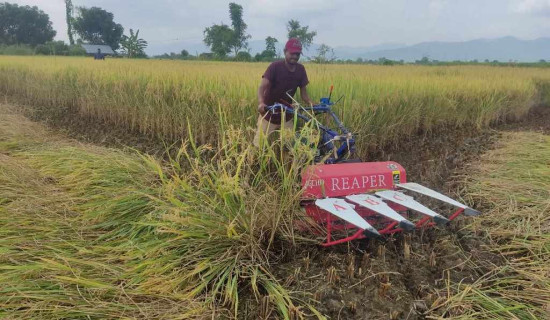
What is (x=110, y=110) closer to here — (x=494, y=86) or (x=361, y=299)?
(x=361, y=299)

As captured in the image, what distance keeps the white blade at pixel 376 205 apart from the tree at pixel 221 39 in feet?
112

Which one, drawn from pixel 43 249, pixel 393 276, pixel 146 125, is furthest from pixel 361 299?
pixel 146 125

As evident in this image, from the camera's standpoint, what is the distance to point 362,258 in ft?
7.54

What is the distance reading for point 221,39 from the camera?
3659 centimetres

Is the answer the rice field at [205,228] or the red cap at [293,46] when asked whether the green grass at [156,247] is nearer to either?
the rice field at [205,228]

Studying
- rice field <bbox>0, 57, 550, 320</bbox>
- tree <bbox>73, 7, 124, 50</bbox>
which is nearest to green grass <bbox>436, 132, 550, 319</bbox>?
rice field <bbox>0, 57, 550, 320</bbox>

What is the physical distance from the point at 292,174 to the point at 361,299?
2.74 feet

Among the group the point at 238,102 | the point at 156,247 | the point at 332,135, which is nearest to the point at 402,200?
the point at 332,135

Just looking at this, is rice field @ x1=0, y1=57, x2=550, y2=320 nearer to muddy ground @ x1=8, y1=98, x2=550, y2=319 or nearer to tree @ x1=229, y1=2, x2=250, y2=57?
muddy ground @ x1=8, y1=98, x2=550, y2=319

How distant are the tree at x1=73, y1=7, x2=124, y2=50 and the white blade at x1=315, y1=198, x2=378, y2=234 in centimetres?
6858

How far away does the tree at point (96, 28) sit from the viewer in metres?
63.0

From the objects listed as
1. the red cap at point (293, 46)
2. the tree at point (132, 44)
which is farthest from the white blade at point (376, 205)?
the tree at point (132, 44)

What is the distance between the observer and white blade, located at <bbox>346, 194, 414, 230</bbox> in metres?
1.93

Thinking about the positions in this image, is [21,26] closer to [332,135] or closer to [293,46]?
[293,46]
